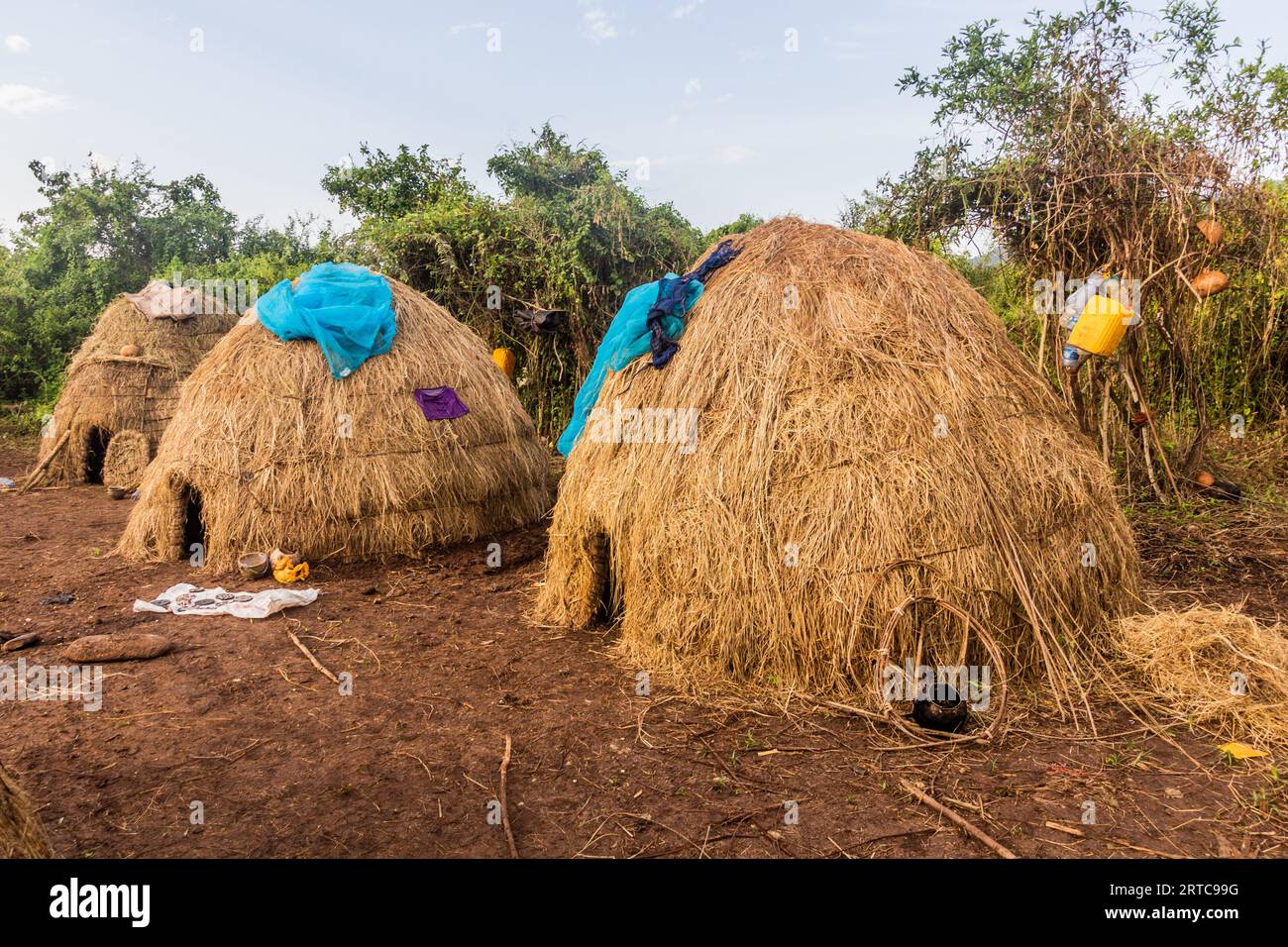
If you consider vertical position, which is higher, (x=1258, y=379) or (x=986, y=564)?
(x=1258, y=379)

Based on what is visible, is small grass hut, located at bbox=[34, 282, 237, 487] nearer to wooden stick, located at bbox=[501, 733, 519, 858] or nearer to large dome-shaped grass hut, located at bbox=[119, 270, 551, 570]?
large dome-shaped grass hut, located at bbox=[119, 270, 551, 570]

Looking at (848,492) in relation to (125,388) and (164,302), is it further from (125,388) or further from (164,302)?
(164,302)

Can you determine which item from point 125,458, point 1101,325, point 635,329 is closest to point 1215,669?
point 1101,325

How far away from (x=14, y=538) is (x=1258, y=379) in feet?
48.1

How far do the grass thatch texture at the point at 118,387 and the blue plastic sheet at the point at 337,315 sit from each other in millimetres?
5287

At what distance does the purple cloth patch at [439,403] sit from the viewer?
8289 millimetres

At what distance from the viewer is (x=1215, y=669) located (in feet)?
15.8

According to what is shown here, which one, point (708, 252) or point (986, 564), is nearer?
point (986, 564)

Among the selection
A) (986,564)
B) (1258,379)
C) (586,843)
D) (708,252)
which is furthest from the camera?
(1258,379)

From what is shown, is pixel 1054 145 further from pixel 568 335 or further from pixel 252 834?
pixel 252 834

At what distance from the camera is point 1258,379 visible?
418 inches

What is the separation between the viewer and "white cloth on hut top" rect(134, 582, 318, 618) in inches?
262

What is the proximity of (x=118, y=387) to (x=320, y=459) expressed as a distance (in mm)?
6863

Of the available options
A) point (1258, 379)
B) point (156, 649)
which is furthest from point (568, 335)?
point (1258, 379)
